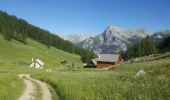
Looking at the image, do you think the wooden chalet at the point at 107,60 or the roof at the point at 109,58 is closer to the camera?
the wooden chalet at the point at 107,60

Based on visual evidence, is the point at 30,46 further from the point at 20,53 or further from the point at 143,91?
the point at 143,91

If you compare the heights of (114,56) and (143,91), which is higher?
(114,56)

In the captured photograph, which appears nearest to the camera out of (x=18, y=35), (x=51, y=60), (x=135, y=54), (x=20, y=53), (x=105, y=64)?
(x=105, y=64)

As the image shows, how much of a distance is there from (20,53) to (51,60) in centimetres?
1937

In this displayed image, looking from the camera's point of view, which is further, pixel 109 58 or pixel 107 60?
pixel 109 58

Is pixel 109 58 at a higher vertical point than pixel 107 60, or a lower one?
higher

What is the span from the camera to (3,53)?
520 ft

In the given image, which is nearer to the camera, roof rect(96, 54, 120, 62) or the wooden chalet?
the wooden chalet

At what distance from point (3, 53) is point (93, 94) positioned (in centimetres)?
14079

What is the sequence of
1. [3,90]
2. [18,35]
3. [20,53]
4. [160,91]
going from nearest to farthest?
[160,91], [3,90], [20,53], [18,35]

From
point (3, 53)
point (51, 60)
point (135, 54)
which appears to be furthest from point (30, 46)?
point (135, 54)

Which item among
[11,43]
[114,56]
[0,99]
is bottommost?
[0,99]

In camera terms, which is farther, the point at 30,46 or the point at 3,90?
the point at 30,46

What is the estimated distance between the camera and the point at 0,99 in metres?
24.0
